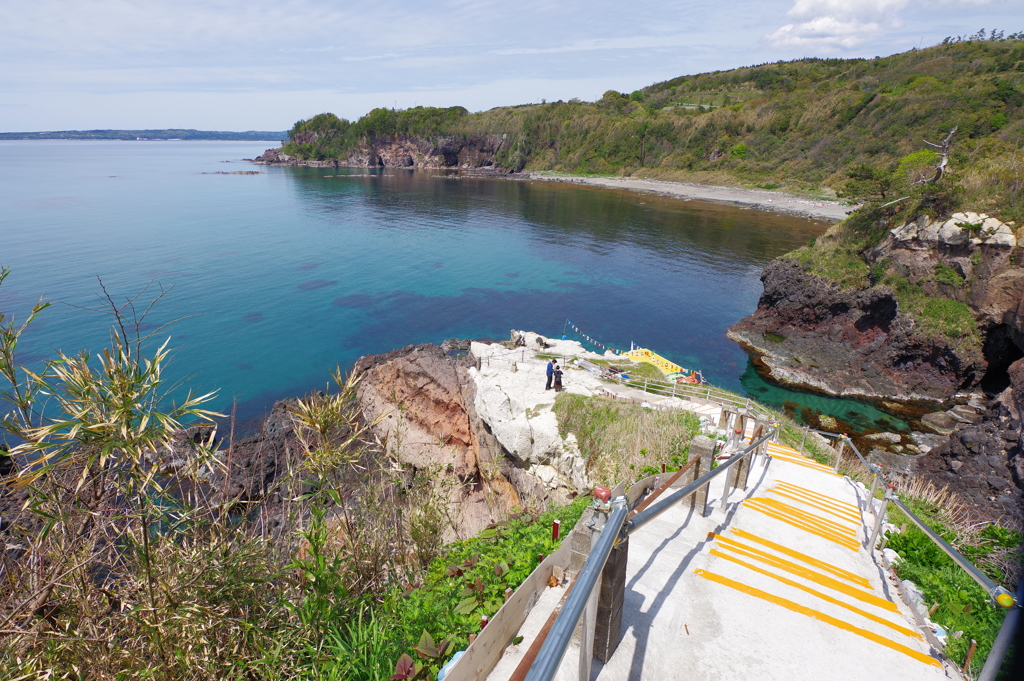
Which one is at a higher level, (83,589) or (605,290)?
(83,589)

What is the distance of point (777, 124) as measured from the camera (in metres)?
98.9

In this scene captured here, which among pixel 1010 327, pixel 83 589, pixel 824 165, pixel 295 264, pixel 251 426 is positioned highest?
pixel 824 165

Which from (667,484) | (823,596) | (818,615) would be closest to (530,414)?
(667,484)

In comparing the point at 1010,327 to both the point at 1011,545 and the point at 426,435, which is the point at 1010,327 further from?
the point at 426,435

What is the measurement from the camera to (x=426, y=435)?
19062 mm

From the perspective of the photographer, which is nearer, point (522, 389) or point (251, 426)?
point (522, 389)

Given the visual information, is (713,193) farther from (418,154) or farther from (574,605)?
(574,605)

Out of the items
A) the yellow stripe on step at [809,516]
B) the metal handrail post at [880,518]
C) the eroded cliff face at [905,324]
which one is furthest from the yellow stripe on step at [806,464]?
the eroded cliff face at [905,324]

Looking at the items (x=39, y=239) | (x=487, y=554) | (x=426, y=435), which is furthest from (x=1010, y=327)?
(x=39, y=239)

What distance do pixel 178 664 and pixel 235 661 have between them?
1.38 feet

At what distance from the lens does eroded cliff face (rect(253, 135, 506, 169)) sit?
13912 cm

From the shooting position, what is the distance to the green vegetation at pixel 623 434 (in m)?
9.03

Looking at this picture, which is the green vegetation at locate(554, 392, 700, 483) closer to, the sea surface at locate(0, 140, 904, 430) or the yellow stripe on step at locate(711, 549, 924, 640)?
the yellow stripe on step at locate(711, 549, 924, 640)

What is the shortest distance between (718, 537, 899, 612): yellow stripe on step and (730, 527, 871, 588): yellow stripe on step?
0.79 ft
